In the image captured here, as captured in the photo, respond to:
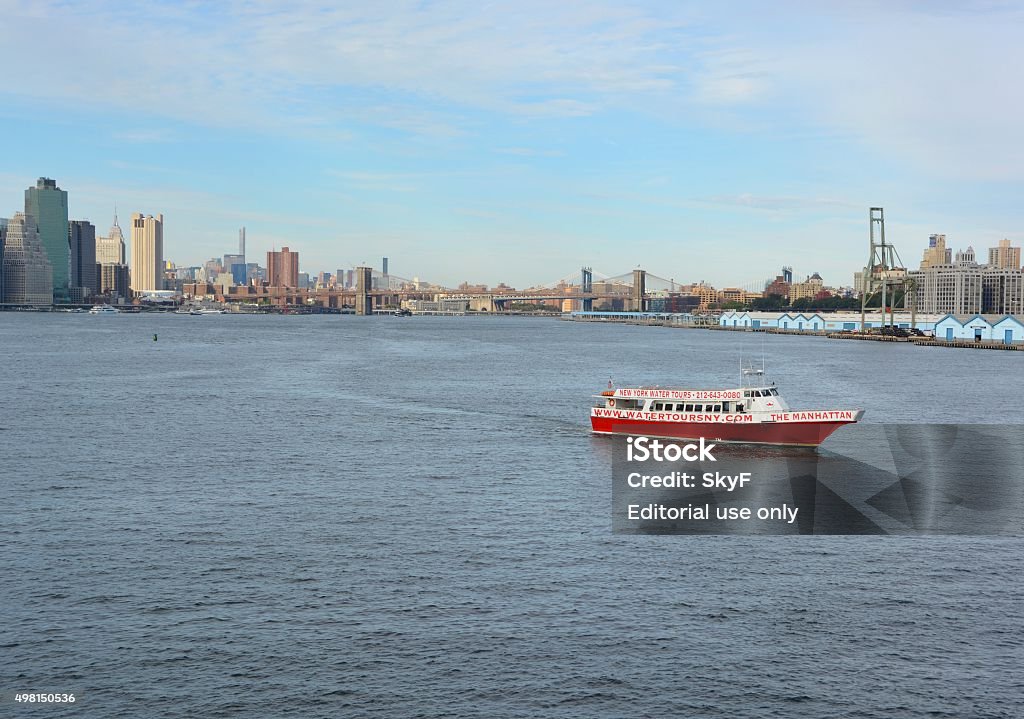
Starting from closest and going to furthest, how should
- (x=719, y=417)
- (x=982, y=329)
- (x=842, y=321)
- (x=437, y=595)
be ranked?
(x=437, y=595)
(x=719, y=417)
(x=982, y=329)
(x=842, y=321)

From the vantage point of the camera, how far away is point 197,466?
3638 centimetres

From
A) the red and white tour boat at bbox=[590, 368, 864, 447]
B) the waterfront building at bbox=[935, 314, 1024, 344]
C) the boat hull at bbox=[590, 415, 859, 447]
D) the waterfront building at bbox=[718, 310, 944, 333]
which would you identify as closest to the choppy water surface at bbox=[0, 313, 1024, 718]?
the boat hull at bbox=[590, 415, 859, 447]

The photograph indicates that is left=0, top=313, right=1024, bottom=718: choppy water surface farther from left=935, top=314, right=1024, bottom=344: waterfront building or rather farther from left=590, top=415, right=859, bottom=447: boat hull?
left=935, top=314, right=1024, bottom=344: waterfront building

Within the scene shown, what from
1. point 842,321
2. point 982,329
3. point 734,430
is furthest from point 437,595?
point 842,321

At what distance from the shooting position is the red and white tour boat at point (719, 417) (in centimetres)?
4094

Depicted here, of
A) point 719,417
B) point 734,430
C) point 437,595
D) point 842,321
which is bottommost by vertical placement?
point 437,595

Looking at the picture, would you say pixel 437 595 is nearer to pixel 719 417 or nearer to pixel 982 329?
pixel 719 417

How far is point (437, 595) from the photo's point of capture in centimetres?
2197

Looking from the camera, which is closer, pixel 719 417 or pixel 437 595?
pixel 437 595

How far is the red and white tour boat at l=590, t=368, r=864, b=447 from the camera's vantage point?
134 feet

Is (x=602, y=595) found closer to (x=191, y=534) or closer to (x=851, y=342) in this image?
(x=191, y=534)

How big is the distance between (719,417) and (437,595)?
76.5 ft

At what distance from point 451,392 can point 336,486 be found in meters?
31.2

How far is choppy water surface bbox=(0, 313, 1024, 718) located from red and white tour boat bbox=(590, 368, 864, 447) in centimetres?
236
